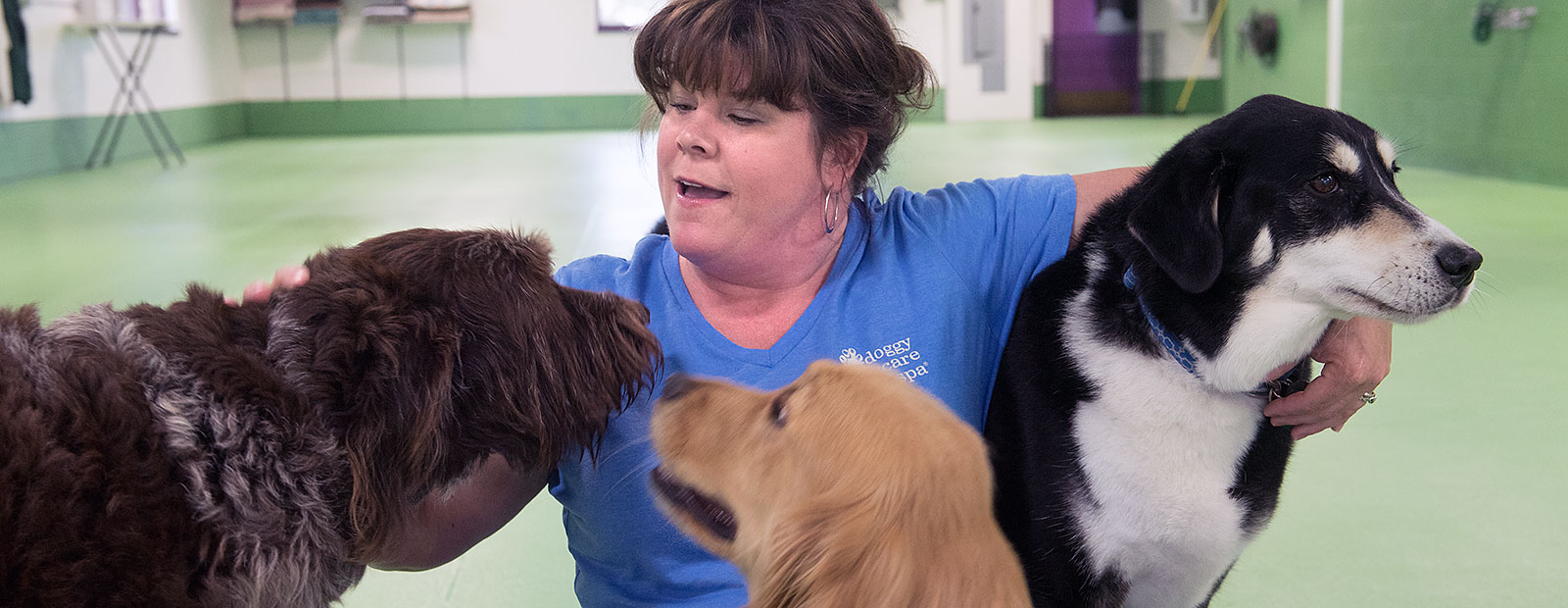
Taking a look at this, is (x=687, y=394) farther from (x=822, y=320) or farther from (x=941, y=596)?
(x=941, y=596)

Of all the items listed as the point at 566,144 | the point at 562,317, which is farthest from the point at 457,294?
the point at 566,144

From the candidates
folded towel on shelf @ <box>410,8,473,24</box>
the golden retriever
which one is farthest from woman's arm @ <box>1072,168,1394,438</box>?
folded towel on shelf @ <box>410,8,473,24</box>

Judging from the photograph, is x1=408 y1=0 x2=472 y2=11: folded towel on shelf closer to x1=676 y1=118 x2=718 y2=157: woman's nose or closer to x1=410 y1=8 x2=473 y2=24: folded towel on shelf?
x1=410 y1=8 x2=473 y2=24: folded towel on shelf

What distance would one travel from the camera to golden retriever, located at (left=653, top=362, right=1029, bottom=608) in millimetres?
1361

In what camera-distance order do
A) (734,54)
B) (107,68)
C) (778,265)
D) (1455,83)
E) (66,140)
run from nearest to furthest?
1. (734,54)
2. (778,265)
3. (1455,83)
4. (66,140)
5. (107,68)

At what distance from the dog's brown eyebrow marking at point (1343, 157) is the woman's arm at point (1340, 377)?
0.27m

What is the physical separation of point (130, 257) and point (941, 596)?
6.35 metres

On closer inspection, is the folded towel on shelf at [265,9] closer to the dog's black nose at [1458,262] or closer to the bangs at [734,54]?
the bangs at [734,54]

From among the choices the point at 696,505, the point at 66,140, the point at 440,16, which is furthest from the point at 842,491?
the point at 440,16

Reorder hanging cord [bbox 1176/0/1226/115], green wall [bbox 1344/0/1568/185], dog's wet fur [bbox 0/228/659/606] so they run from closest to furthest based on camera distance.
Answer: dog's wet fur [bbox 0/228/659/606]
green wall [bbox 1344/0/1568/185]
hanging cord [bbox 1176/0/1226/115]

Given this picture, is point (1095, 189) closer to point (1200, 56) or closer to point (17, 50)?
point (17, 50)

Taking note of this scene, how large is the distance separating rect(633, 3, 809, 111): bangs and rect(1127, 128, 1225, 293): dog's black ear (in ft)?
1.92

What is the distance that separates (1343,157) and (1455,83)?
362 inches

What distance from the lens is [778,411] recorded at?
1.63 metres
